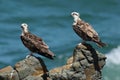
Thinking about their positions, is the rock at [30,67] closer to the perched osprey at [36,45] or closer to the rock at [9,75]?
the rock at [9,75]

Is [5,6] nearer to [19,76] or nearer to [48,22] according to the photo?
[48,22]

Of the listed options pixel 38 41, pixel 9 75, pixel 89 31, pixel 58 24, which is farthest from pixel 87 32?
pixel 58 24

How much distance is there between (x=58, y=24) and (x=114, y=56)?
44.1 feet

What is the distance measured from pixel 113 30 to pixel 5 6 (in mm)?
13297

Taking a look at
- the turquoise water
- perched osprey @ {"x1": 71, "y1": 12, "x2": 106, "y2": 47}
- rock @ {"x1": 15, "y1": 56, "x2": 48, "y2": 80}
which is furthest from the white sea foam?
rock @ {"x1": 15, "y1": 56, "x2": 48, "y2": 80}

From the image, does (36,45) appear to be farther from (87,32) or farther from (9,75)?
(87,32)

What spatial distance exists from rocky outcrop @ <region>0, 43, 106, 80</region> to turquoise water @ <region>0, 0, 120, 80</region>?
3046 centimetres

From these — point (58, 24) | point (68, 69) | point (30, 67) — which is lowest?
point (68, 69)

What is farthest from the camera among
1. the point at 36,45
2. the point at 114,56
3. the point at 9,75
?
the point at 114,56

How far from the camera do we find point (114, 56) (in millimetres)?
71375

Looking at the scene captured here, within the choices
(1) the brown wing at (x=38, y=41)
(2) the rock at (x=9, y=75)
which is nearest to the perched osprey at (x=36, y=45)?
(1) the brown wing at (x=38, y=41)

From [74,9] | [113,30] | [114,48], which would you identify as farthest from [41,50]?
[74,9]

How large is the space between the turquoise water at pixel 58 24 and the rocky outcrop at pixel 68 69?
99.9 ft

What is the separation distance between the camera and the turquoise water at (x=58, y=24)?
70.8m
